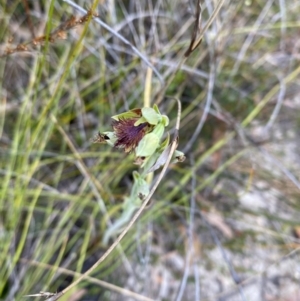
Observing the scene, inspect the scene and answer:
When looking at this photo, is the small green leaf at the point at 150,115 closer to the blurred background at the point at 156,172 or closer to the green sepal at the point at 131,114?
the green sepal at the point at 131,114

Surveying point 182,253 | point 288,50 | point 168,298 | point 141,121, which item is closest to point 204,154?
point 182,253

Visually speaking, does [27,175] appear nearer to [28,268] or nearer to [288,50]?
[28,268]

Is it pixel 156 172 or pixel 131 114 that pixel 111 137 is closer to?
pixel 131 114

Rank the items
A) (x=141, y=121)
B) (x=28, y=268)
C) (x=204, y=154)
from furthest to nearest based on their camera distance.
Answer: (x=204, y=154), (x=28, y=268), (x=141, y=121)

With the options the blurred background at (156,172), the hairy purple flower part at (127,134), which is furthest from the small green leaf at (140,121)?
the blurred background at (156,172)

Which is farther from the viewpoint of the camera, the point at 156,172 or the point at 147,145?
the point at 156,172

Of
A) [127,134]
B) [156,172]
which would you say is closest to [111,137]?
[127,134]
